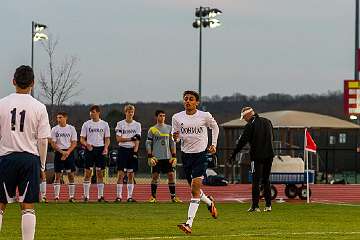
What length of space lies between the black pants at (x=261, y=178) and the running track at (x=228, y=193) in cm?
391

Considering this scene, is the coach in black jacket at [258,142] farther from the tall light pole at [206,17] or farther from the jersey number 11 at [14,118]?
the tall light pole at [206,17]

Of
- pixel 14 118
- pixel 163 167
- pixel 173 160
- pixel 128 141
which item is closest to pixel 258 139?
pixel 173 160

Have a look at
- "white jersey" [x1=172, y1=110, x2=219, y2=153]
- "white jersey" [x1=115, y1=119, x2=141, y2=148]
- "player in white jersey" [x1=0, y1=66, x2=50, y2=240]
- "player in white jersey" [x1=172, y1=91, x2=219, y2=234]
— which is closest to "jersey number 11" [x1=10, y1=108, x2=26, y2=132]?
"player in white jersey" [x1=0, y1=66, x2=50, y2=240]

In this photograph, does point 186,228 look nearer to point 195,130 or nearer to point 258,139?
point 195,130

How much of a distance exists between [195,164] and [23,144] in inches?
204

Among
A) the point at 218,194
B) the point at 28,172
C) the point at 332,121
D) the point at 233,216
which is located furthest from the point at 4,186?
the point at 332,121

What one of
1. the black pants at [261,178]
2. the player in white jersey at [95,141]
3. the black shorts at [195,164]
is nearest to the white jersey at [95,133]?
the player in white jersey at [95,141]

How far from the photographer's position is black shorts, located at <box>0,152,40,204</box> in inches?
387

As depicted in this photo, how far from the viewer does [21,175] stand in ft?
32.4

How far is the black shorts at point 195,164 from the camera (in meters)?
14.6

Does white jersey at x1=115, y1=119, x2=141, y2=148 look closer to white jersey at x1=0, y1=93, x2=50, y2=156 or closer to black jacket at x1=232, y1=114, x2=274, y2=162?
black jacket at x1=232, y1=114, x2=274, y2=162

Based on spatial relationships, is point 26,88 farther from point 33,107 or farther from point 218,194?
point 218,194

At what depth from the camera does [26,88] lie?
9883 mm

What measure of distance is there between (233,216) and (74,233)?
4614mm
